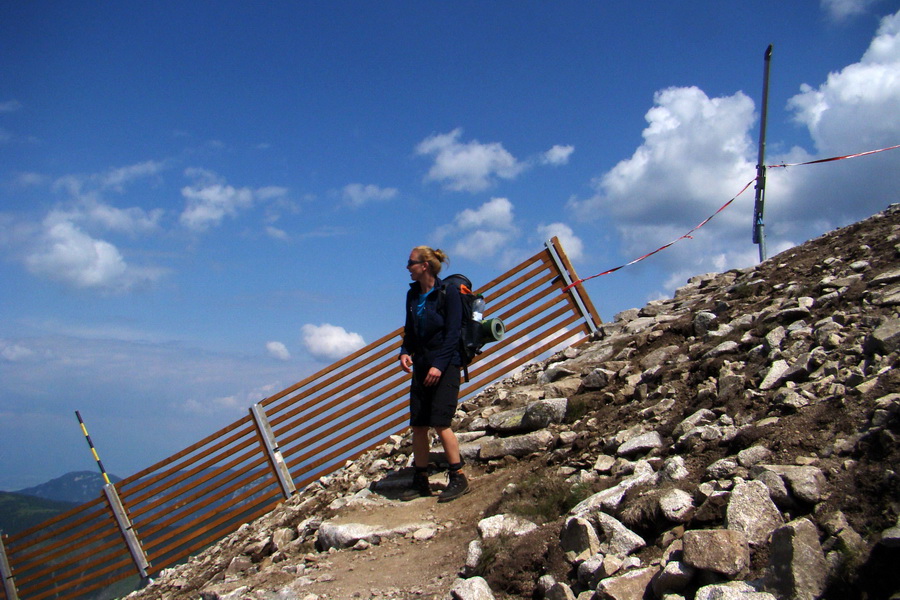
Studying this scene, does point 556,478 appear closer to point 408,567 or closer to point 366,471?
point 408,567

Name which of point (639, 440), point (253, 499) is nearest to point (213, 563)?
point (253, 499)

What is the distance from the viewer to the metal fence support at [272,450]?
23.0 ft

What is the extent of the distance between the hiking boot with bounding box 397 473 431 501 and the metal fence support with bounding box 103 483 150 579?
4.79 m

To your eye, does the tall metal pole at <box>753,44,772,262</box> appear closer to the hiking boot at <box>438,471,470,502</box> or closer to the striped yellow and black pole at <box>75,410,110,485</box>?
the hiking boot at <box>438,471,470,502</box>

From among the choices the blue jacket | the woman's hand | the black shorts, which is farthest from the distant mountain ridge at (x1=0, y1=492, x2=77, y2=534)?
the woman's hand

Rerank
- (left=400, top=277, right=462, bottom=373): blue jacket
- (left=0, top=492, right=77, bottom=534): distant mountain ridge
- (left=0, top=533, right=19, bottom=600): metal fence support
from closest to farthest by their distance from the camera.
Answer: (left=400, top=277, right=462, bottom=373): blue jacket < (left=0, top=533, right=19, bottom=600): metal fence support < (left=0, top=492, right=77, bottom=534): distant mountain ridge

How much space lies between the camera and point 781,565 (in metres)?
1.92

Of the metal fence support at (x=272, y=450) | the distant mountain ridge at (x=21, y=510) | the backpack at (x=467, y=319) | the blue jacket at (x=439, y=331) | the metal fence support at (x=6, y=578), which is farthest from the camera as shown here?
the distant mountain ridge at (x=21, y=510)

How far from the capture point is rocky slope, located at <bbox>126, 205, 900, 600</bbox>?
2098mm

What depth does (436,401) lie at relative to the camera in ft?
14.4

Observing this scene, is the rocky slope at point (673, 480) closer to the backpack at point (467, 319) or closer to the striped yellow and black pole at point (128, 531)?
the backpack at point (467, 319)

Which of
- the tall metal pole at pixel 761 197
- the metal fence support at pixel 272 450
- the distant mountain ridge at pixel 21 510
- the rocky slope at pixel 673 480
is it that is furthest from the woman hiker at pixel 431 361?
the distant mountain ridge at pixel 21 510

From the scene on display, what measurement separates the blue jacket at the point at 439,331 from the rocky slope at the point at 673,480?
929mm

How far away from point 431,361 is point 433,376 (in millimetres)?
167
